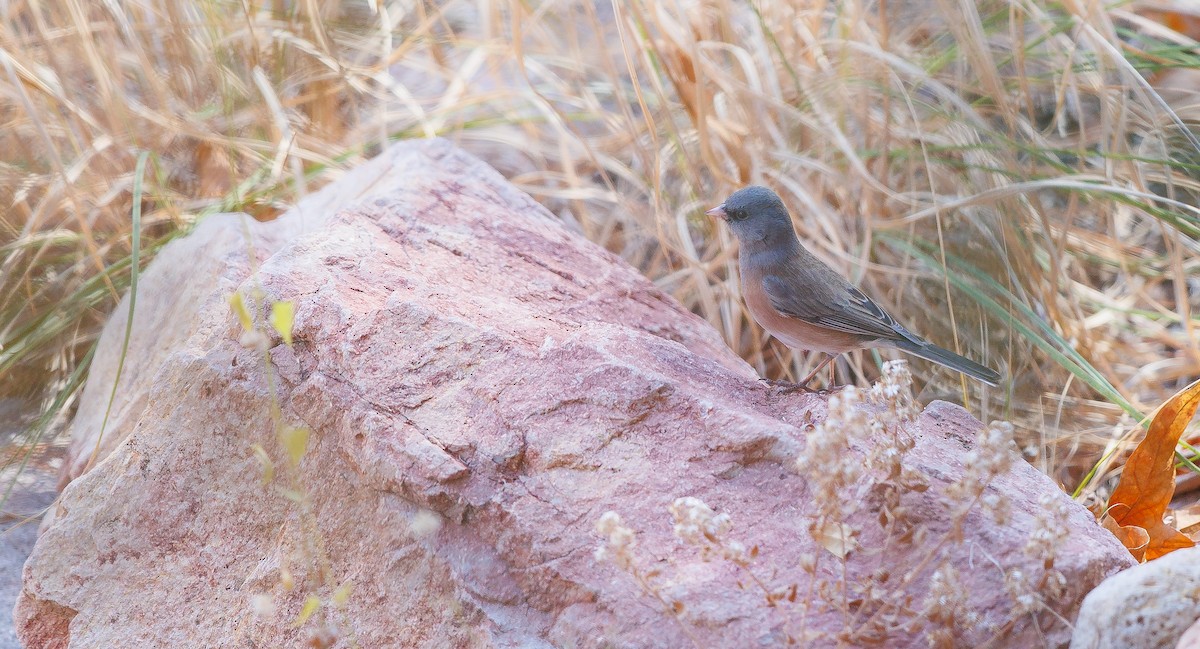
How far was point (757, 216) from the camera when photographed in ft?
9.97

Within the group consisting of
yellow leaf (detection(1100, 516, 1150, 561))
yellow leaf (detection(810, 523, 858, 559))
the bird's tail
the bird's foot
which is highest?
yellow leaf (detection(810, 523, 858, 559))

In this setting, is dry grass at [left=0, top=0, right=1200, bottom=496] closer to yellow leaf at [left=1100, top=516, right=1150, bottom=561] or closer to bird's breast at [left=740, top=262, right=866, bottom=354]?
bird's breast at [left=740, top=262, right=866, bottom=354]

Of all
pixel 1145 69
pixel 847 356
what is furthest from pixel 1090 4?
pixel 847 356

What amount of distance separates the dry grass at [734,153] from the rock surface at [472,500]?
2.74ft

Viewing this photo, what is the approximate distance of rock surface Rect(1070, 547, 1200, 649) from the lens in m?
1.60

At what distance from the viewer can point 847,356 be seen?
3562 mm

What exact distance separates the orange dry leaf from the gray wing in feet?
2.16

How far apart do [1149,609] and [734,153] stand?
2.40m

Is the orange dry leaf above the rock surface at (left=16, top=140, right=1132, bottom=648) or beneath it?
beneath

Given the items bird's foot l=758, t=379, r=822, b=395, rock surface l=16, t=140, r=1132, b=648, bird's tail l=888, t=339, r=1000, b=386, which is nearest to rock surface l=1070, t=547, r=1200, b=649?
rock surface l=16, t=140, r=1132, b=648

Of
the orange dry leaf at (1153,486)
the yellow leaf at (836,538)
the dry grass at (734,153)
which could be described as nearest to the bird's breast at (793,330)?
the dry grass at (734,153)

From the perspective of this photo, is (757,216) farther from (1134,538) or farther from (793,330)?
(1134,538)

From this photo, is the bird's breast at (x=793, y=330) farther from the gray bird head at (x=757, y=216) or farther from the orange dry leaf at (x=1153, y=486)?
the orange dry leaf at (x=1153, y=486)

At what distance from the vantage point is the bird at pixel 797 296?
113 inches
